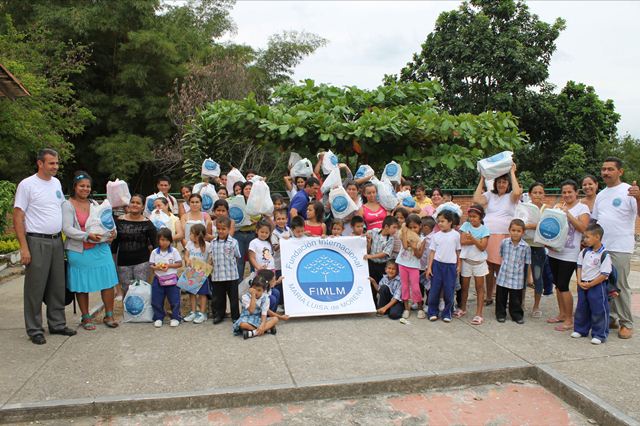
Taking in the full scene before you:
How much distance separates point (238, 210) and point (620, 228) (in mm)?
4254

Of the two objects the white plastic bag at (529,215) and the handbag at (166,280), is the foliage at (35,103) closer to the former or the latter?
the handbag at (166,280)

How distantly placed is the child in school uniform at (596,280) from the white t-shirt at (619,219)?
18 cm

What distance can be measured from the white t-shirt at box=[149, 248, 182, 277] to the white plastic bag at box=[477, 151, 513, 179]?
3665mm

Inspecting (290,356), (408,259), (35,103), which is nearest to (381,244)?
(408,259)

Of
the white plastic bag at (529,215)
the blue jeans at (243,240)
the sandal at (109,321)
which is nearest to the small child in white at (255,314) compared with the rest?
the blue jeans at (243,240)

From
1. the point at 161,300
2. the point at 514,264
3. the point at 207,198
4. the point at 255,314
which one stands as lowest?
the point at 255,314

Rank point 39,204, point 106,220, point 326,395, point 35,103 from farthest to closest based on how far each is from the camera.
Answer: point 35,103
point 106,220
point 39,204
point 326,395

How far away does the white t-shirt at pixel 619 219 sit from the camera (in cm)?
524

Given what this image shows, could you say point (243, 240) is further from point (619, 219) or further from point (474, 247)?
point (619, 219)

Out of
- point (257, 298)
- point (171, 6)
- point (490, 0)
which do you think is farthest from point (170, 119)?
point (257, 298)

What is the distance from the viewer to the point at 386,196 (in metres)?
6.57

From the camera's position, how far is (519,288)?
18.7 ft

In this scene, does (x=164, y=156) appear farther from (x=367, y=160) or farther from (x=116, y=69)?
(x=367, y=160)

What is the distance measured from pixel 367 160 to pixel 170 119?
12.7 meters
